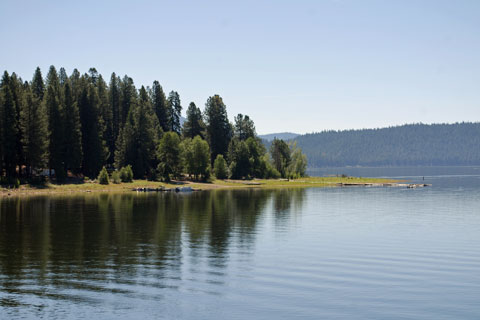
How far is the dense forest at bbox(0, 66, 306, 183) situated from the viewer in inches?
4508

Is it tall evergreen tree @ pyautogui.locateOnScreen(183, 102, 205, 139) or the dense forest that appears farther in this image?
tall evergreen tree @ pyautogui.locateOnScreen(183, 102, 205, 139)

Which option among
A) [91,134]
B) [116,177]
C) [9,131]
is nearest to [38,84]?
[91,134]

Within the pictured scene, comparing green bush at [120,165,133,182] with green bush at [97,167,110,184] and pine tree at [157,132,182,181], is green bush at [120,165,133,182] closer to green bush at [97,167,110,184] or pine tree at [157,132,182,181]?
green bush at [97,167,110,184]

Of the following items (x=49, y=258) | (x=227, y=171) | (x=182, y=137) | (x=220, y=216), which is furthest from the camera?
(x=182, y=137)

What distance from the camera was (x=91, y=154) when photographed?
133625mm

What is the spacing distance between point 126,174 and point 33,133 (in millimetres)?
27685

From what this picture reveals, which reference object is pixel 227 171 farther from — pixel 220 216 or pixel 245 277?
pixel 245 277

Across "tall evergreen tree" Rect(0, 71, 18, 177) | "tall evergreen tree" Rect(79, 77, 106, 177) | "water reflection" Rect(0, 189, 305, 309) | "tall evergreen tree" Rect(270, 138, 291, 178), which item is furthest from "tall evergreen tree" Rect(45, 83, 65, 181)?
"tall evergreen tree" Rect(270, 138, 291, 178)

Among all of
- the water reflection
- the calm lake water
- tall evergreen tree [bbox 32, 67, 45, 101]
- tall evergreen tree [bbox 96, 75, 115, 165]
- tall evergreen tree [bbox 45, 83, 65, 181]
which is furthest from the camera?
tall evergreen tree [bbox 96, 75, 115, 165]

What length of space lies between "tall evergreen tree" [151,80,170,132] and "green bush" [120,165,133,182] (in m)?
42.8

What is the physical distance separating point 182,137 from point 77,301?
15763 cm

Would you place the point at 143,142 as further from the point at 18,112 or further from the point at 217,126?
the point at 217,126

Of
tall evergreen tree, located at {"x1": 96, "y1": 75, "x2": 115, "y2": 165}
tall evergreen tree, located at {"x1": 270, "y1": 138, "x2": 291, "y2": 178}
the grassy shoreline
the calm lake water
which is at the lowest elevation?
the calm lake water

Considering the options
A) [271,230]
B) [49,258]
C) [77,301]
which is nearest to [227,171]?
[271,230]
